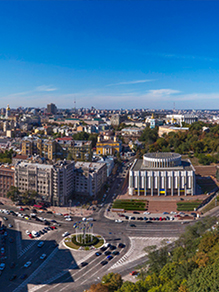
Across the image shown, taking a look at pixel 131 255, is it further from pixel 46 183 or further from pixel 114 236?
pixel 46 183

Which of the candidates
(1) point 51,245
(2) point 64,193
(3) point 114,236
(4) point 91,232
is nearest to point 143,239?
(3) point 114,236

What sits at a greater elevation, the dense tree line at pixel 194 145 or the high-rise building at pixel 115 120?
the high-rise building at pixel 115 120

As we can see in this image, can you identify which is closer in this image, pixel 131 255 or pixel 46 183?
pixel 131 255

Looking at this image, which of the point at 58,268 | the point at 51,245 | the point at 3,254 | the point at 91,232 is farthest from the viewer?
the point at 91,232

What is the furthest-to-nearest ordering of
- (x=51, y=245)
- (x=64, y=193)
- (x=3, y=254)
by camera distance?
(x=64, y=193), (x=51, y=245), (x=3, y=254)

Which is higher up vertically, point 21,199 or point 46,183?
point 46,183

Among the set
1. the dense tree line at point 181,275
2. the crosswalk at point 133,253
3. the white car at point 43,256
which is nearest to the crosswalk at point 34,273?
the white car at point 43,256

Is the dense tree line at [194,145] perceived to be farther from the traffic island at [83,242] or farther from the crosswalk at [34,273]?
the crosswalk at [34,273]

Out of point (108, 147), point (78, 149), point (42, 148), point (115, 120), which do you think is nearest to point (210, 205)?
point (78, 149)
